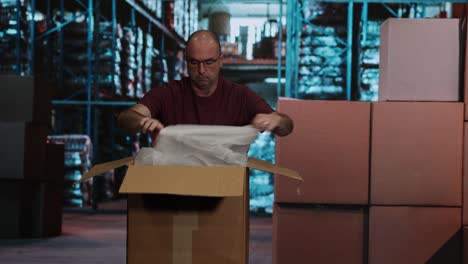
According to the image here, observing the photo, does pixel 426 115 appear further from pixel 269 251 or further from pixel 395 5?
pixel 395 5

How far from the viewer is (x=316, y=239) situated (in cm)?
436

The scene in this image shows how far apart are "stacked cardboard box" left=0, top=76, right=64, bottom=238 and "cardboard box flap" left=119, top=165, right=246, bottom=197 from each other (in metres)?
4.64

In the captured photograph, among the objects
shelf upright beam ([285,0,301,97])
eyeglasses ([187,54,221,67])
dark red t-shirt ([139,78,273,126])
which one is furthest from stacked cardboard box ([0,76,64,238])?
eyeglasses ([187,54,221,67])

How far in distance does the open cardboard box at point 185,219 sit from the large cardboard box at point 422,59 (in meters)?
2.32

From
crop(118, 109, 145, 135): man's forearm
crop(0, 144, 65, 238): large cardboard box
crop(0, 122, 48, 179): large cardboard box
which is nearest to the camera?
crop(118, 109, 145, 135): man's forearm

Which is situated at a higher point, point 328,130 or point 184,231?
point 328,130

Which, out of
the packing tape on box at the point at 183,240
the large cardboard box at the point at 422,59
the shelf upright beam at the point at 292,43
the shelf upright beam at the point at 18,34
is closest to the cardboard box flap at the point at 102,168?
the packing tape on box at the point at 183,240

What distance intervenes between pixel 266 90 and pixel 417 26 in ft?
35.1

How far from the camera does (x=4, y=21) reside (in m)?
10.1

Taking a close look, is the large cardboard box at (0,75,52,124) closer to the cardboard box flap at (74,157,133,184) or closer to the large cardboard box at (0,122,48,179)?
the large cardboard box at (0,122,48,179)

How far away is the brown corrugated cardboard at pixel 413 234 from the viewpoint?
170 inches

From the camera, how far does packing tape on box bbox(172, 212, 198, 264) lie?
2.30 m

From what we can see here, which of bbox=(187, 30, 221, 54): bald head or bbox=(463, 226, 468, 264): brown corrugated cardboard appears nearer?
bbox=(187, 30, 221, 54): bald head

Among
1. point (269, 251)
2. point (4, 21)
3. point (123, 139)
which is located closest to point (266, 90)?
point (123, 139)
